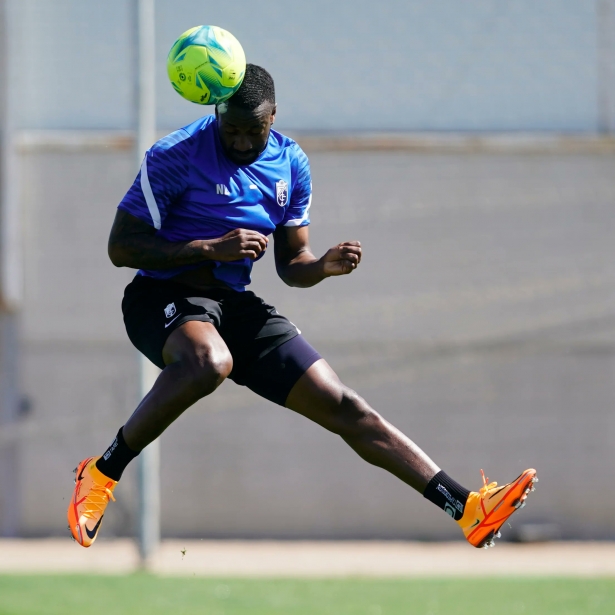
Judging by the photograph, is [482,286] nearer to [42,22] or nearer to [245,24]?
[245,24]

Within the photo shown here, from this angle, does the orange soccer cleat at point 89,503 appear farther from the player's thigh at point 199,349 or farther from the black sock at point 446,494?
the black sock at point 446,494

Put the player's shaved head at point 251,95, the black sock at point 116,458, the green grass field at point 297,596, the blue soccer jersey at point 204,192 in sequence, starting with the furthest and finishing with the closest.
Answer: the green grass field at point 297,596 → the black sock at point 116,458 → the blue soccer jersey at point 204,192 → the player's shaved head at point 251,95

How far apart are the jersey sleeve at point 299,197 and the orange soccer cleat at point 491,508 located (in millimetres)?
1560

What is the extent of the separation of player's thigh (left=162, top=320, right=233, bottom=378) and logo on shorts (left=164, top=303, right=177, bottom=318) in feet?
0.40

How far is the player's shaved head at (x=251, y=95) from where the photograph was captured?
4.82m

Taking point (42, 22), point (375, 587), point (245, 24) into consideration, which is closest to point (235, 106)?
point (375, 587)

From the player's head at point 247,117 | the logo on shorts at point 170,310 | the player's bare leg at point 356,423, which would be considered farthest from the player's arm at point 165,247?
the player's bare leg at point 356,423

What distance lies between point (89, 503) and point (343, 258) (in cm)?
165

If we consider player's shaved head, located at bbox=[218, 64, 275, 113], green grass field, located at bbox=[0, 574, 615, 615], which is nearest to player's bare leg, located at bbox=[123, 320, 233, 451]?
player's shaved head, located at bbox=[218, 64, 275, 113]

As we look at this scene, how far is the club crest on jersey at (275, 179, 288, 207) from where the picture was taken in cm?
518

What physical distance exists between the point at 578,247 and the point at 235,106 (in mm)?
9734

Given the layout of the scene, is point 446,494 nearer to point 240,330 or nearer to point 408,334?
point 240,330

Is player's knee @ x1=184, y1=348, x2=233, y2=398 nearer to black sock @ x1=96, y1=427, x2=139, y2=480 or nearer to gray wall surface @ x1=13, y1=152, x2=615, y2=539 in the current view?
black sock @ x1=96, y1=427, x2=139, y2=480

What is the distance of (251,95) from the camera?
4.83 m
